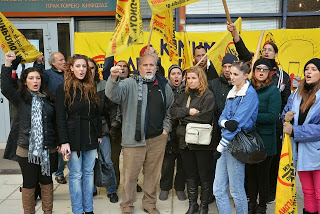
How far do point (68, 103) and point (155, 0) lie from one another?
1.72 metres

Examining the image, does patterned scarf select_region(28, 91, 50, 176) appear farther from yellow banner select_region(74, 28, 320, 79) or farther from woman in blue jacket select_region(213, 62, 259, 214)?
yellow banner select_region(74, 28, 320, 79)

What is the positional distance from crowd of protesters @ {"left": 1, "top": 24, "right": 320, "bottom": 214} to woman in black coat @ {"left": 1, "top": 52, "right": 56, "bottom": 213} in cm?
1

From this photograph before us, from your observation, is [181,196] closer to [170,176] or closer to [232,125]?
[170,176]

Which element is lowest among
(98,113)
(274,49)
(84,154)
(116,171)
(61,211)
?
(61,211)

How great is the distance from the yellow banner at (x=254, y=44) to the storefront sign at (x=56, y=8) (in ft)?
2.20

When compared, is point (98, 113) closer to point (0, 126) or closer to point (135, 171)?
point (135, 171)

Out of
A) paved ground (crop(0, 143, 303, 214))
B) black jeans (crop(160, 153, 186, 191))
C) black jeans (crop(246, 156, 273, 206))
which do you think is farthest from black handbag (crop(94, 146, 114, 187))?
black jeans (crop(246, 156, 273, 206))

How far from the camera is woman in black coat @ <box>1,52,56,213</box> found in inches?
137

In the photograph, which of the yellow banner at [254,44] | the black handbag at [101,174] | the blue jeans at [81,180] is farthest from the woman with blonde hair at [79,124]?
the yellow banner at [254,44]

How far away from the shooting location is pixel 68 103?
143 inches

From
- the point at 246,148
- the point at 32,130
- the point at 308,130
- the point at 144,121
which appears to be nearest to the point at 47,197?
the point at 32,130

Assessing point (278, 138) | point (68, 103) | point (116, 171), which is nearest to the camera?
point (68, 103)

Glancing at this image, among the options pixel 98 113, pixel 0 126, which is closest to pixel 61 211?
pixel 98 113

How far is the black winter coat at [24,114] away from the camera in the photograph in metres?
3.42
